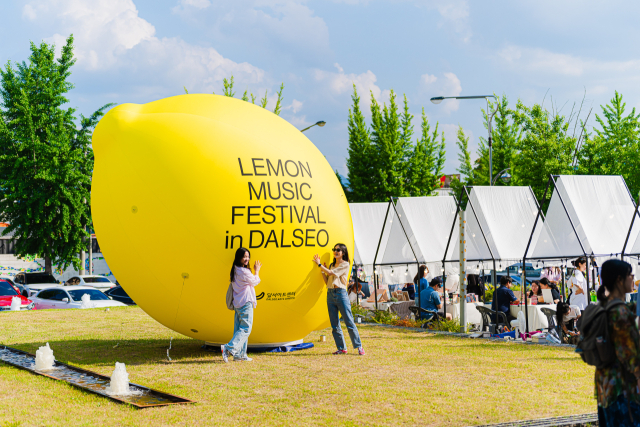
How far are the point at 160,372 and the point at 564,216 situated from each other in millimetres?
9836

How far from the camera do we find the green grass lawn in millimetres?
6320

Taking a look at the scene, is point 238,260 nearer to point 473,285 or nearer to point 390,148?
point 473,285

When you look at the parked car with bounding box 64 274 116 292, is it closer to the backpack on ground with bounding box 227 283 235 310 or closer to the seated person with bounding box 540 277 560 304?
the seated person with bounding box 540 277 560 304

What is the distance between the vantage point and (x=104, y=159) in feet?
A: 30.8

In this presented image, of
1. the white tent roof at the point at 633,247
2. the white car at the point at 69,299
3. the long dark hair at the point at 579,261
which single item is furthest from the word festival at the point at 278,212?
the white car at the point at 69,299

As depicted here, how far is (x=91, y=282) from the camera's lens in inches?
1192

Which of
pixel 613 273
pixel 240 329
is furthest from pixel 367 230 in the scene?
pixel 613 273

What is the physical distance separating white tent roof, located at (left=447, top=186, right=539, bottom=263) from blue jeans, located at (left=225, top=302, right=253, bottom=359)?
903cm

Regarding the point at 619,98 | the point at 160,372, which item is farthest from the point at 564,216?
the point at 619,98

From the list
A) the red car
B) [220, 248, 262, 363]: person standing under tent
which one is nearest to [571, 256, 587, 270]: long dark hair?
[220, 248, 262, 363]: person standing under tent

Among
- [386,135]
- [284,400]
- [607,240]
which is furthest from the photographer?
[386,135]

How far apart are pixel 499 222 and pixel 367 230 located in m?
7.61

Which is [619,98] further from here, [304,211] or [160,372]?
[160,372]

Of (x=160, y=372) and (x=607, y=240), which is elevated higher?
(x=607, y=240)
